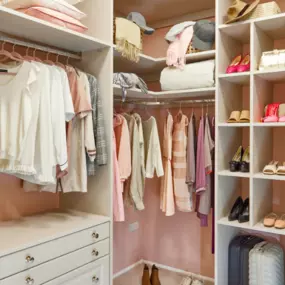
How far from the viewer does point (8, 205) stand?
210 cm

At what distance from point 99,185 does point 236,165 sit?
94 cm

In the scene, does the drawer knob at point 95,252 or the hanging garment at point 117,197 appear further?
the hanging garment at point 117,197

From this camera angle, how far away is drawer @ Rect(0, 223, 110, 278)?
5.10 feet

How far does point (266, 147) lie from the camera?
2.38m

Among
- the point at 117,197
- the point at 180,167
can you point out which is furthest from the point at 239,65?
the point at 117,197

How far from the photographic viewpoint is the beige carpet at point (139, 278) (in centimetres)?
289

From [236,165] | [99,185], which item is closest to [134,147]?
[99,185]

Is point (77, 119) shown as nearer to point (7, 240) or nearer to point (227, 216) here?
point (7, 240)

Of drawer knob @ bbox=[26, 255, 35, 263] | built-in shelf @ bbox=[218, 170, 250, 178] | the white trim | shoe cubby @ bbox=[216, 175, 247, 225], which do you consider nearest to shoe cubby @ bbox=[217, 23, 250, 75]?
built-in shelf @ bbox=[218, 170, 250, 178]

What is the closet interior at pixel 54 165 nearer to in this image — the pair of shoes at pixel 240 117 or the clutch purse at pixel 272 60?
the pair of shoes at pixel 240 117

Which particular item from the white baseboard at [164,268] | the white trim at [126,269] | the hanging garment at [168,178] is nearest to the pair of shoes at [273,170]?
the hanging garment at [168,178]

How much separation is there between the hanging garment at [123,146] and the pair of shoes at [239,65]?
2.69 feet

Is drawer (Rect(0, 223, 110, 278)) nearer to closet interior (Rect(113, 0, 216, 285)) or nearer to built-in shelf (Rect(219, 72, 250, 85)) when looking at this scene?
closet interior (Rect(113, 0, 216, 285))

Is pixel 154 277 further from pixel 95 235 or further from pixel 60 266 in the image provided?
pixel 60 266
